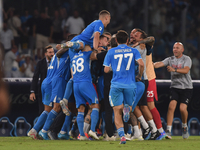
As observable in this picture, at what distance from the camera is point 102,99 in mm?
6543

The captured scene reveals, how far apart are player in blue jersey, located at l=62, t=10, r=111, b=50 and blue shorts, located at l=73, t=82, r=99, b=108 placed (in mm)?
675

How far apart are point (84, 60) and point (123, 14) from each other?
6.31 metres

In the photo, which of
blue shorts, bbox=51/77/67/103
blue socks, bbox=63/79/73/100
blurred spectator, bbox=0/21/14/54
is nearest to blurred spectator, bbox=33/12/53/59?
blurred spectator, bbox=0/21/14/54

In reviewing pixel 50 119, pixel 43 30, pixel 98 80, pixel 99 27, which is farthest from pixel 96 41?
pixel 43 30

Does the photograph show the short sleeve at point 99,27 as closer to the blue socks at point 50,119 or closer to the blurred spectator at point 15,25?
the blue socks at point 50,119

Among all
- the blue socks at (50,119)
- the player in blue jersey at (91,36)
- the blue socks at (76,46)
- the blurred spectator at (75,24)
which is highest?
the blurred spectator at (75,24)

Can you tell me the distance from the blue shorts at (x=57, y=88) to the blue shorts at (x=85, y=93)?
22.8 inches

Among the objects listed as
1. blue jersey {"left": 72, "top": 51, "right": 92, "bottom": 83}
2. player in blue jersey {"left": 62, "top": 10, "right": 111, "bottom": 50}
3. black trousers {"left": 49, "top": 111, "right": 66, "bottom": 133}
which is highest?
player in blue jersey {"left": 62, "top": 10, "right": 111, "bottom": 50}

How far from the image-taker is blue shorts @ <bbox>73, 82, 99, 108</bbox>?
19.1 ft

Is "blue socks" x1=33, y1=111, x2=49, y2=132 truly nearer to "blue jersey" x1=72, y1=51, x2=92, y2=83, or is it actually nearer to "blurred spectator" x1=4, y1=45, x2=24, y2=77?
"blue jersey" x1=72, y1=51, x2=92, y2=83

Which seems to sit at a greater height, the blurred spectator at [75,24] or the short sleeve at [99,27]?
the blurred spectator at [75,24]

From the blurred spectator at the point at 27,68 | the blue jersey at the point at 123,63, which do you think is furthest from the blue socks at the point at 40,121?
the blurred spectator at the point at 27,68

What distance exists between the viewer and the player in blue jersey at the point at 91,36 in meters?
5.83

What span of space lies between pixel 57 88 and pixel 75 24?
5.51 metres
